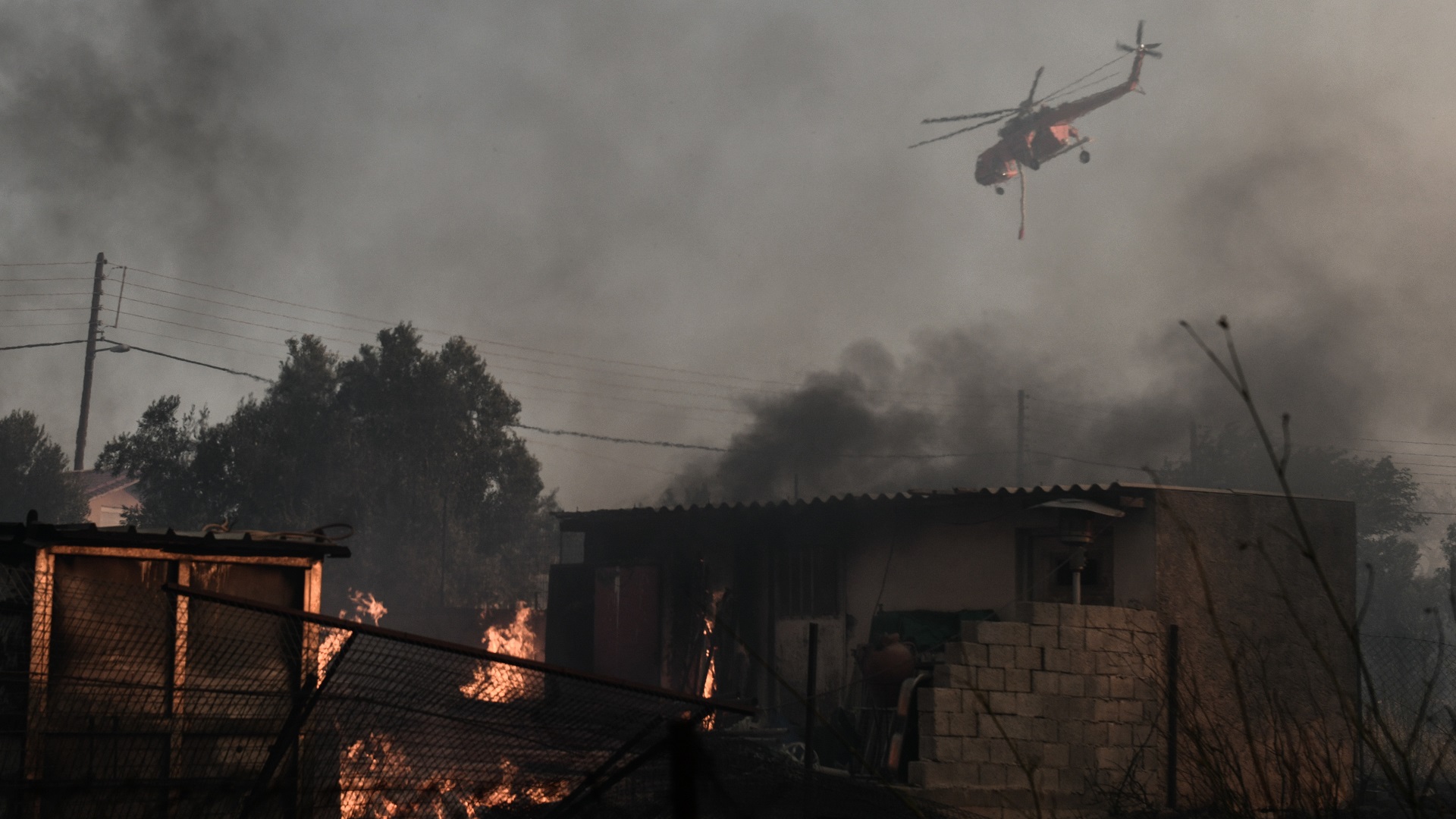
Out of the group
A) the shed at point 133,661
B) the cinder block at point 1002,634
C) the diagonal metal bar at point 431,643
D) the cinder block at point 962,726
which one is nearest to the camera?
the diagonal metal bar at point 431,643

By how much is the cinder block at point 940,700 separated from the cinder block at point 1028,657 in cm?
75

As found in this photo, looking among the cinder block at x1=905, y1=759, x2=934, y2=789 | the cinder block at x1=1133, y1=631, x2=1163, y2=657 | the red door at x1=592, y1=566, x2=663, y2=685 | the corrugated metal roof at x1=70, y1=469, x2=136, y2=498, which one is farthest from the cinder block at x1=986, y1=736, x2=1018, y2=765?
the corrugated metal roof at x1=70, y1=469, x2=136, y2=498

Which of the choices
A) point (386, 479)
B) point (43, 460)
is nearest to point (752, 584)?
point (386, 479)

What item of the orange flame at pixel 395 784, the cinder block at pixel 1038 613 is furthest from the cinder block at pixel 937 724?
the orange flame at pixel 395 784

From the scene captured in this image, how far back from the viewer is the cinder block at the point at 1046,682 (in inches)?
448

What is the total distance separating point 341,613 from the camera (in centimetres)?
3559

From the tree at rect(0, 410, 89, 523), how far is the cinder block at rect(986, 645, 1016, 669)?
40079mm

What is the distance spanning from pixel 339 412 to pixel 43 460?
1355 cm

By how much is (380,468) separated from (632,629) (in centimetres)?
2221

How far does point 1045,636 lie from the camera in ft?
37.7

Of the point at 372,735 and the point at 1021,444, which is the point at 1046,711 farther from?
the point at 1021,444

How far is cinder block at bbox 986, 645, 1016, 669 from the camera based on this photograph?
443 inches

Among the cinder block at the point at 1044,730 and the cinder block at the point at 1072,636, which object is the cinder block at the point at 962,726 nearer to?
the cinder block at the point at 1044,730

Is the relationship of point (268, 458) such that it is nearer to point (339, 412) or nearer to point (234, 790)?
point (339, 412)
